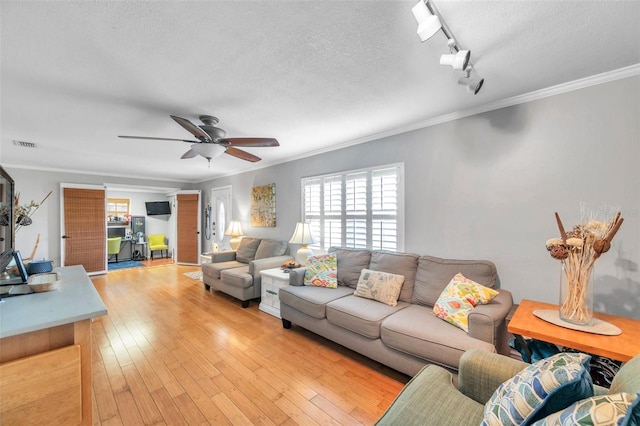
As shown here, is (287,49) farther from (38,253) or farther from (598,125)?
(38,253)

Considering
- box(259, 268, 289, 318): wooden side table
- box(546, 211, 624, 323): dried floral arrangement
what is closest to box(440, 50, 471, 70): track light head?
box(546, 211, 624, 323): dried floral arrangement

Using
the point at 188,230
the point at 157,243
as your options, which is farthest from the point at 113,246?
the point at 188,230

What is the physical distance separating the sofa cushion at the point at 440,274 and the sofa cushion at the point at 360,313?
213mm

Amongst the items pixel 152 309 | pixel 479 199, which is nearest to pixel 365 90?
pixel 479 199

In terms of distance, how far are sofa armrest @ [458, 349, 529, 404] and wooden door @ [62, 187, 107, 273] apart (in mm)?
7388

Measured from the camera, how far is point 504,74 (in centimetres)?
190

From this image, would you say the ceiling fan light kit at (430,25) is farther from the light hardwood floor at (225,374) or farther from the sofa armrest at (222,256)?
the sofa armrest at (222,256)

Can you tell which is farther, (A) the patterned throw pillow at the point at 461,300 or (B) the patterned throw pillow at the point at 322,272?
(B) the patterned throw pillow at the point at 322,272

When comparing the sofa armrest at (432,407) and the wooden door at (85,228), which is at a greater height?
A: the wooden door at (85,228)

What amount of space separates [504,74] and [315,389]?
282 centimetres

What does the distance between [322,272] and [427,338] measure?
147cm

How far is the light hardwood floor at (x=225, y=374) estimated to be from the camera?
1784mm

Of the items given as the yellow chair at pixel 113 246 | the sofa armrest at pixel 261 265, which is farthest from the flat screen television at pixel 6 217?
the yellow chair at pixel 113 246

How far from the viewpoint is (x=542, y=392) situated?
837 mm
